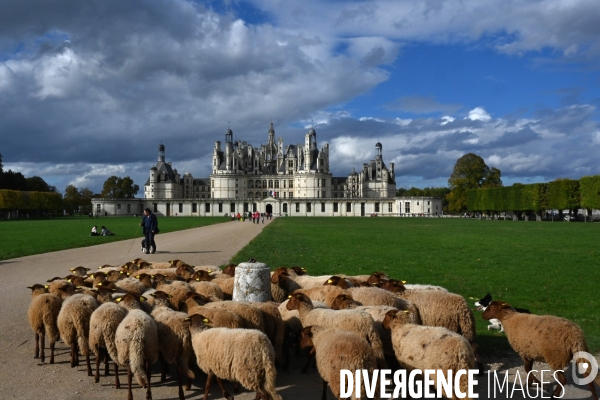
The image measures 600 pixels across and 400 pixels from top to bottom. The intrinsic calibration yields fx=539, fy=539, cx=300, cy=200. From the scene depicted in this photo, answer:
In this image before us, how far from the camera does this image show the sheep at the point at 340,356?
550 centimetres

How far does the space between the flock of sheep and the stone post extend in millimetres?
369

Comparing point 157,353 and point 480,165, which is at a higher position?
point 480,165

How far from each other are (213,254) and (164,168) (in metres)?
117

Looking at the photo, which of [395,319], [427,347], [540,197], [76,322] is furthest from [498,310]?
[540,197]

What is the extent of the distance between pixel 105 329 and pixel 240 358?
6.48ft

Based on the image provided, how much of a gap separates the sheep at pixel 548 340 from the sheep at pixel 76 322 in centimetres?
535

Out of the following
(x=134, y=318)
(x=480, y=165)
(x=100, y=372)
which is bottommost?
(x=100, y=372)

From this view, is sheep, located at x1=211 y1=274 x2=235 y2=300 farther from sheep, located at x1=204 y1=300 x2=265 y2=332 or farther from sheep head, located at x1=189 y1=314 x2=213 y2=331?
sheep head, located at x1=189 y1=314 x2=213 y2=331

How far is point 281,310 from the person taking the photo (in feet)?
25.5

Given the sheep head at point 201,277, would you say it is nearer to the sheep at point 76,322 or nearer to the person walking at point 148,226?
the sheep at point 76,322

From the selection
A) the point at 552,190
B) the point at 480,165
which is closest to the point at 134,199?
the point at 480,165

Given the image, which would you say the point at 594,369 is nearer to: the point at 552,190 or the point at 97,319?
the point at 97,319

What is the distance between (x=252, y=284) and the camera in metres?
8.51

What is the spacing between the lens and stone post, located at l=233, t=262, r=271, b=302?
8.47 m
